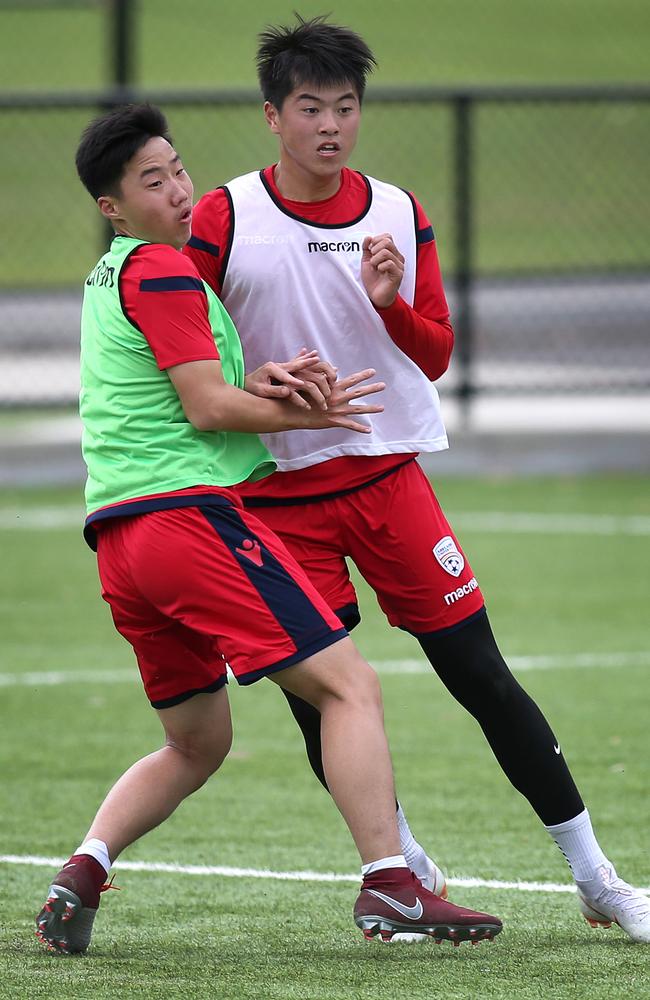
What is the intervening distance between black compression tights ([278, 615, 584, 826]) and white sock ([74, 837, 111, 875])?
95 cm

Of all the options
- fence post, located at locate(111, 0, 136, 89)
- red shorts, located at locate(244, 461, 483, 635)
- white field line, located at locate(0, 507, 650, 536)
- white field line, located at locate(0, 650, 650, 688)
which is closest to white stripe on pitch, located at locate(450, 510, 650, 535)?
white field line, located at locate(0, 507, 650, 536)

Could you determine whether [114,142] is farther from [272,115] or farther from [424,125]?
[424,125]

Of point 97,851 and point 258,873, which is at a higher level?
point 97,851

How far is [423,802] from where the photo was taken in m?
5.96

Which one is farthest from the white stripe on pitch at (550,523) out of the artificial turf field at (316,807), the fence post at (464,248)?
the fence post at (464,248)

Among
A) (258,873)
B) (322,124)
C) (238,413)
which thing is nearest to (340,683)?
(238,413)

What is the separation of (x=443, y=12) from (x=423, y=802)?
2421cm

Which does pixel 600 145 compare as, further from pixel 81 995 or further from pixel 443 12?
pixel 81 995

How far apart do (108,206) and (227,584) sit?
979 millimetres

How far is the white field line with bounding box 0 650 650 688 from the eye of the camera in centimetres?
774

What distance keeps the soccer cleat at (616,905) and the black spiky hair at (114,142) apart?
207 cm

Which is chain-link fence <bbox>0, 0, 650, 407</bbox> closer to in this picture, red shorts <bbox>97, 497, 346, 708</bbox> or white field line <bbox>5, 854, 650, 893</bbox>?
white field line <bbox>5, 854, 650, 893</bbox>

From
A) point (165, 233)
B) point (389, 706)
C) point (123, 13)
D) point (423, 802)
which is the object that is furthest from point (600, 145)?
point (165, 233)

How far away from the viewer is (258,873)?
5176mm
